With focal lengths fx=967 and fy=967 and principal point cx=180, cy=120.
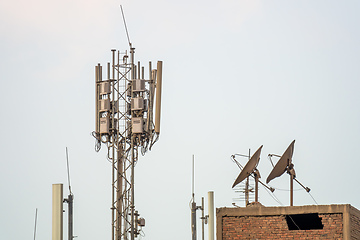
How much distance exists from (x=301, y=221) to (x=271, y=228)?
113 cm

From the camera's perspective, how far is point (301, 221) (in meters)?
35.5

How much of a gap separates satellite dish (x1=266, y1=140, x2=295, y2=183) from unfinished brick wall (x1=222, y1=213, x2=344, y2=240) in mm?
1777

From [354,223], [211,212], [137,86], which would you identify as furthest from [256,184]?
[137,86]

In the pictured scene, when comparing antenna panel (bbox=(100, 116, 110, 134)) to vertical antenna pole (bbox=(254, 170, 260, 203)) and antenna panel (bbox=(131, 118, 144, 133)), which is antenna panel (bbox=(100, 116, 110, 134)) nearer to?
antenna panel (bbox=(131, 118, 144, 133))

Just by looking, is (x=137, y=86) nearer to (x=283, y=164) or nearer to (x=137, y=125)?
(x=137, y=125)

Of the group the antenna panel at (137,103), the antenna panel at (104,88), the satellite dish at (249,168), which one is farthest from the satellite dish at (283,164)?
the antenna panel at (104,88)

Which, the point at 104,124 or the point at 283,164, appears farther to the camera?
the point at 104,124

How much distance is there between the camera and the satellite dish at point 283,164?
3641 cm

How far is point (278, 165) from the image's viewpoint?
36.6 meters

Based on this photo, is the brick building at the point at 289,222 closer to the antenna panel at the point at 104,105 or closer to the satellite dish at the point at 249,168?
the satellite dish at the point at 249,168

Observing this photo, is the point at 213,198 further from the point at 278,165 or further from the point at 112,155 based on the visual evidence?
the point at 278,165

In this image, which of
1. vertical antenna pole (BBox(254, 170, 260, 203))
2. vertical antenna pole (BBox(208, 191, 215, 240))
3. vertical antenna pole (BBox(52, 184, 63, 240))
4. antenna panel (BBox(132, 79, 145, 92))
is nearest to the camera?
vertical antenna pole (BBox(254, 170, 260, 203))

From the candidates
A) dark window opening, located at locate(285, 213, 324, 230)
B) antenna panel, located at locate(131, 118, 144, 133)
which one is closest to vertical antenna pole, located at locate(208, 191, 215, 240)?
antenna panel, located at locate(131, 118, 144, 133)

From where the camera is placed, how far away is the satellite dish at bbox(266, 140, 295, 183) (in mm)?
36406
